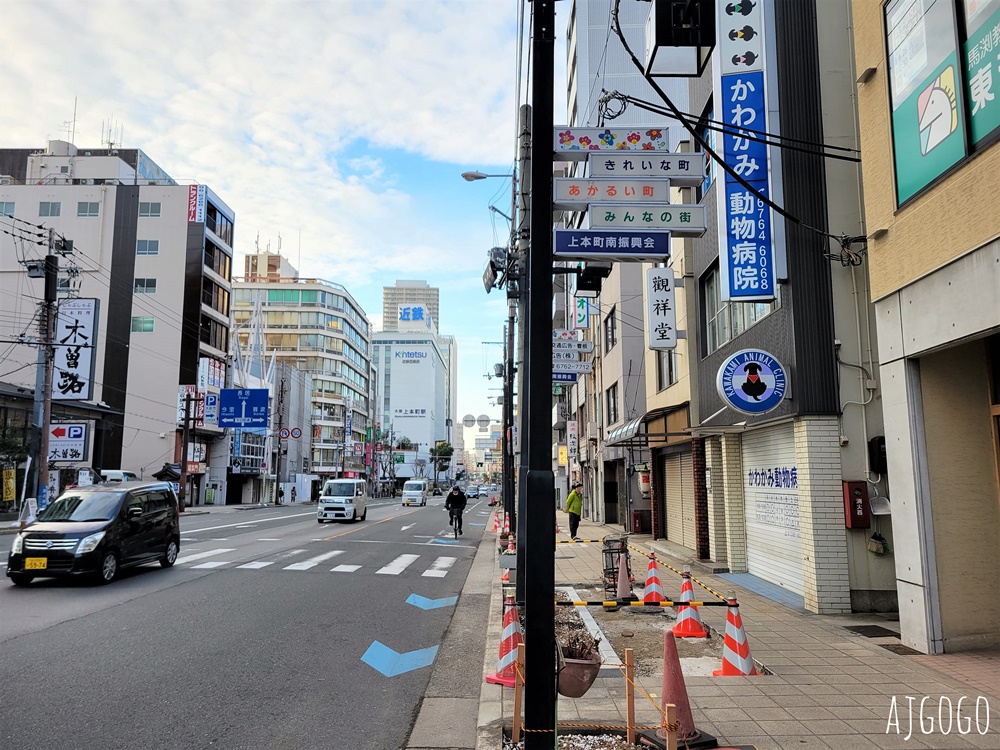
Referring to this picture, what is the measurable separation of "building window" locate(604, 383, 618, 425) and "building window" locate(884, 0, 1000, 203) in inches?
822

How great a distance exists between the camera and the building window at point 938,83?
21.8ft

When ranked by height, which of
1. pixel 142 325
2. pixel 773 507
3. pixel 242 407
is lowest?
pixel 773 507

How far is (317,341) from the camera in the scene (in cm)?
9775

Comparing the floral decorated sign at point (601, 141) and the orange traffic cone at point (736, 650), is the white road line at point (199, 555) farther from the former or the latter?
the floral decorated sign at point (601, 141)

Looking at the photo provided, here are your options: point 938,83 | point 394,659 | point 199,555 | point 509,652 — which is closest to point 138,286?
point 199,555

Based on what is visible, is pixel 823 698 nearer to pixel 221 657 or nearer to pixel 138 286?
pixel 221 657

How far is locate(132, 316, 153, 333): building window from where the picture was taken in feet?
190

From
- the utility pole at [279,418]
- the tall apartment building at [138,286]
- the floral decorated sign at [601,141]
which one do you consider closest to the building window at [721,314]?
the floral decorated sign at [601,141]

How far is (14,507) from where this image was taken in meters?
32.3

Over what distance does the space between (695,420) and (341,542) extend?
38.9ft

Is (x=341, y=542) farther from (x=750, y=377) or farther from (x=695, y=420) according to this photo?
(x=750, y=377)

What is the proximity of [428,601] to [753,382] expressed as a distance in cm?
660

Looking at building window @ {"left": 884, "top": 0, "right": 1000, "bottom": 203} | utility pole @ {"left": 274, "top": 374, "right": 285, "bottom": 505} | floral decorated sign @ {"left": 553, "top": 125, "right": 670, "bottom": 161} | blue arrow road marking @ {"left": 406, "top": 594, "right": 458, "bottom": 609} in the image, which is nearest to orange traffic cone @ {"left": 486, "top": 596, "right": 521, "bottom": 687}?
floral decorated sign @ {"left": 553, "top": 125, "right": 670, "bottom": 161}

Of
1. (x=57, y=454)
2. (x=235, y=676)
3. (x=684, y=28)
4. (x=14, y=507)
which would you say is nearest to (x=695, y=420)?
(x=684, y=28)
